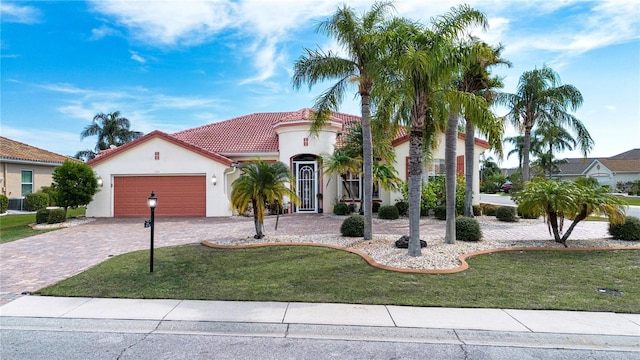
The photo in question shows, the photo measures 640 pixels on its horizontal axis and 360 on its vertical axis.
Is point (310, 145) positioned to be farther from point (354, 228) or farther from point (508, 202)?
point (508, 202)

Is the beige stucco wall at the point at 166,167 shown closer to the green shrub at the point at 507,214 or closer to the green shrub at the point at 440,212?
the green shrub at the point at 440,212

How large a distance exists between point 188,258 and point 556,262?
9403 millimetres

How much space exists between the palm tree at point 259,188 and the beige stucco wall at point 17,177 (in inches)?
814

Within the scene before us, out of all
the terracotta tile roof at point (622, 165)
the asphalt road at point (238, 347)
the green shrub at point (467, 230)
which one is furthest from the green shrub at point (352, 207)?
the terracotta tile roof at point (622, 165)

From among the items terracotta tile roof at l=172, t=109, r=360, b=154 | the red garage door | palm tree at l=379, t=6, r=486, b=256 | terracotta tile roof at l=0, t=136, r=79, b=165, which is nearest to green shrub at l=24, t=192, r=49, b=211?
terracotta tile roof at l=0, t=136, r=79, b=165

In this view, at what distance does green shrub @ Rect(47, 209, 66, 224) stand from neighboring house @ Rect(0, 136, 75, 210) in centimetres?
1039

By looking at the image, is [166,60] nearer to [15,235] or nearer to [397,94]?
[15,235]

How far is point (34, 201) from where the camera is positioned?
21422 mm

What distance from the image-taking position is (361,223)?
11000mm

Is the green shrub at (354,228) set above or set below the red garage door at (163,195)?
below

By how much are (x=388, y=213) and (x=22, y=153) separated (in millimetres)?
26240

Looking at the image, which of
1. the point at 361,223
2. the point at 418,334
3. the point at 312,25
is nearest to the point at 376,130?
the point at 361,223

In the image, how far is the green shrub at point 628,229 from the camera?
10336 millimetres

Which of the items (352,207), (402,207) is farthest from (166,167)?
(402,207)
